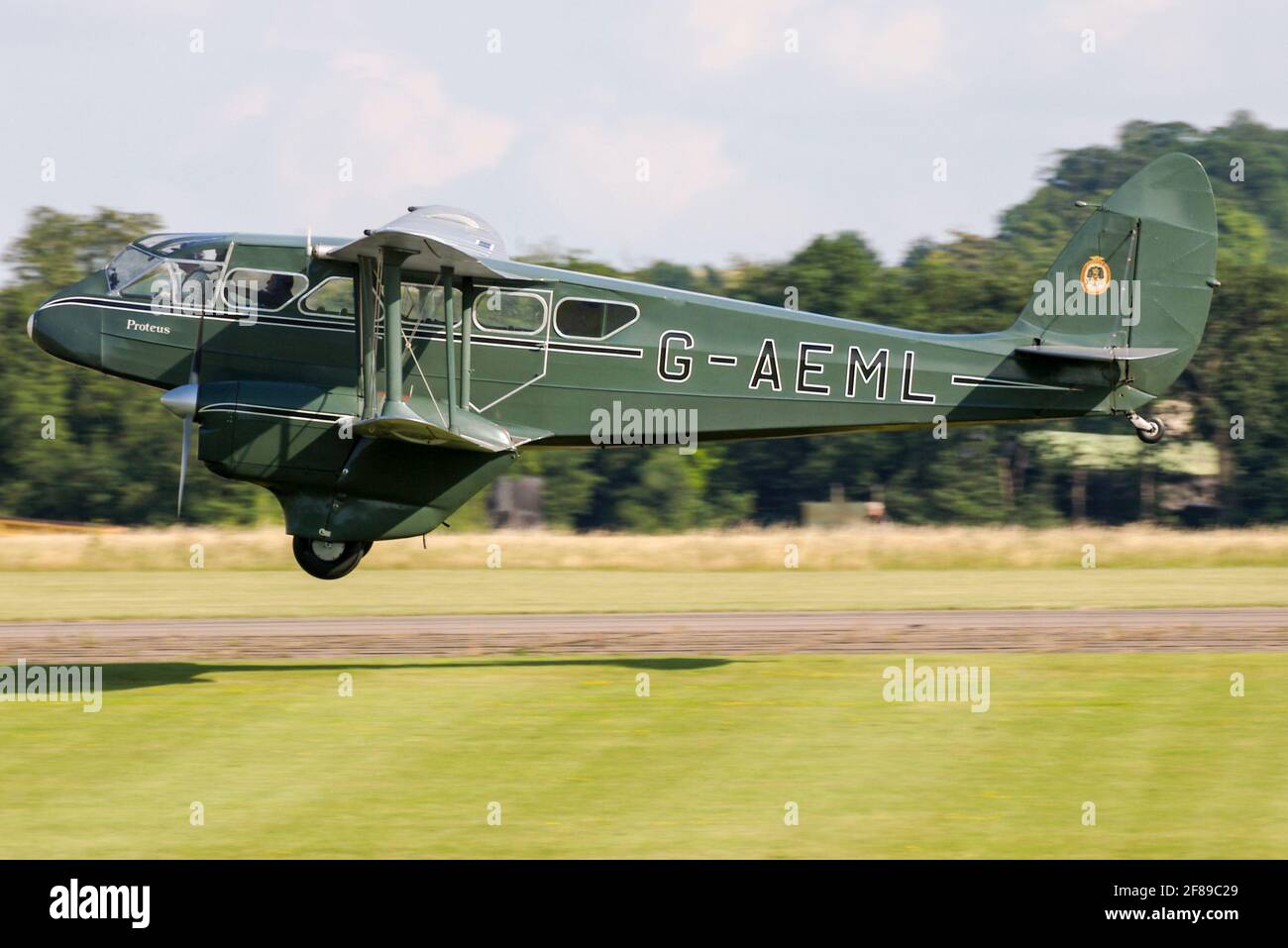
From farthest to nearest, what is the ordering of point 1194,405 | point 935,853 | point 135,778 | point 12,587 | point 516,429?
point 1194,405 < point 12,587 < point 516,429 < point 135,778 < point 935,853

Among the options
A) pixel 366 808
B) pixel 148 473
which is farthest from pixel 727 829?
pixel 148 473

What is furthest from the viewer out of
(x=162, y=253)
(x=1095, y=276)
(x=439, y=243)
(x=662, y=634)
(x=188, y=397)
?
(x=662, y=634)

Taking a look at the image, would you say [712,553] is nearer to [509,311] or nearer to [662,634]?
[662,634]

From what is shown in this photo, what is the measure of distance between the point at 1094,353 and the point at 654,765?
869cm

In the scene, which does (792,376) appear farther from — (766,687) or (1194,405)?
(1194,405)

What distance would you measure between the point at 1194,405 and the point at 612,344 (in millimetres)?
55483

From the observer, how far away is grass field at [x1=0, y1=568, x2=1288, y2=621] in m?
31.1

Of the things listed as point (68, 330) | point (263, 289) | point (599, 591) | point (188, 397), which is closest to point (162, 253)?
point (263, 289)

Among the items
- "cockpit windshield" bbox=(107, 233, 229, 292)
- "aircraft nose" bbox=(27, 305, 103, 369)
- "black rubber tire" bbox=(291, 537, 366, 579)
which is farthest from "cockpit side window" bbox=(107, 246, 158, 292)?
"black rubber tire" bbox=(291, 537, 366, 579)

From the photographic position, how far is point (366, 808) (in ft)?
45.2

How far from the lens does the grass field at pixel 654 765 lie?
42.0 feet

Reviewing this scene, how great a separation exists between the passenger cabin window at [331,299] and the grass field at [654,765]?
16.3 feet

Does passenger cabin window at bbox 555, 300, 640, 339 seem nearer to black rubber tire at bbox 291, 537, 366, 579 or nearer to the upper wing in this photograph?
the upper wing

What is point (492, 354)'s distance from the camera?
19.4 meters
